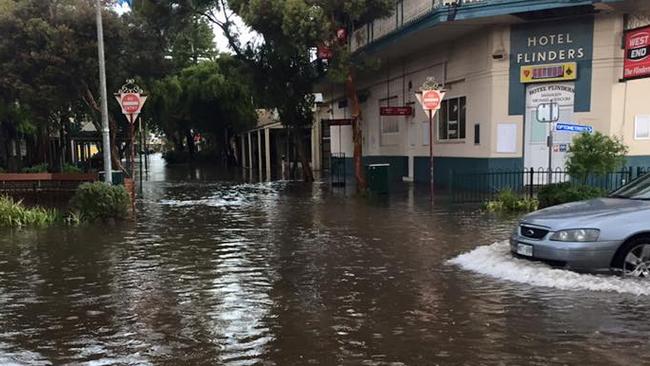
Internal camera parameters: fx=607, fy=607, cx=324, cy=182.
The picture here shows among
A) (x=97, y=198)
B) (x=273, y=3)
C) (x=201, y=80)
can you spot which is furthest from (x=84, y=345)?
(x=201, y=80)

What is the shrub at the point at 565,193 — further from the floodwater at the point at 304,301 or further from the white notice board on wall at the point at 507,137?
the white notice board on wall at the point at 507,137

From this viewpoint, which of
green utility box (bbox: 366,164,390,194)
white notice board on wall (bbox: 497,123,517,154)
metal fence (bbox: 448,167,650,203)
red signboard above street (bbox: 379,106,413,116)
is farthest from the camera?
red signboard above street (bbox: 379,106,413,116)

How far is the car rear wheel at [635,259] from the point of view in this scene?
679 cm

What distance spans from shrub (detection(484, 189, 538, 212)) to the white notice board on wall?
3.36 metres

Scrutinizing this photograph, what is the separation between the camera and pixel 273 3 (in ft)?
52.7

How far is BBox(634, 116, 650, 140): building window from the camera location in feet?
53.3

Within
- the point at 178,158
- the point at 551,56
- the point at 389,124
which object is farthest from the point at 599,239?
the point at 178,158

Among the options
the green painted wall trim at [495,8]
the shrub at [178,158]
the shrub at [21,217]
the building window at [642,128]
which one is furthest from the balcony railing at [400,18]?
the shrub at [178,158]

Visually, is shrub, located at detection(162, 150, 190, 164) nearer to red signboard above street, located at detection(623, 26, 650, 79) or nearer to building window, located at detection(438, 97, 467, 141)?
building window, located at detection(438, 97, 467, 141)

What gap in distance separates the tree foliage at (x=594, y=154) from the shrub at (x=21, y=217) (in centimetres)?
1103

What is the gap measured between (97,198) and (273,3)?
276 inches

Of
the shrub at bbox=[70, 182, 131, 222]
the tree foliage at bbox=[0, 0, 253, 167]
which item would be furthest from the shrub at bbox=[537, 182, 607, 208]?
the tree foliage at bbox=[0, 0, 253, 167]

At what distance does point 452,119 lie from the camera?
64.8 feet

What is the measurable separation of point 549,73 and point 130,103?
11.0m
